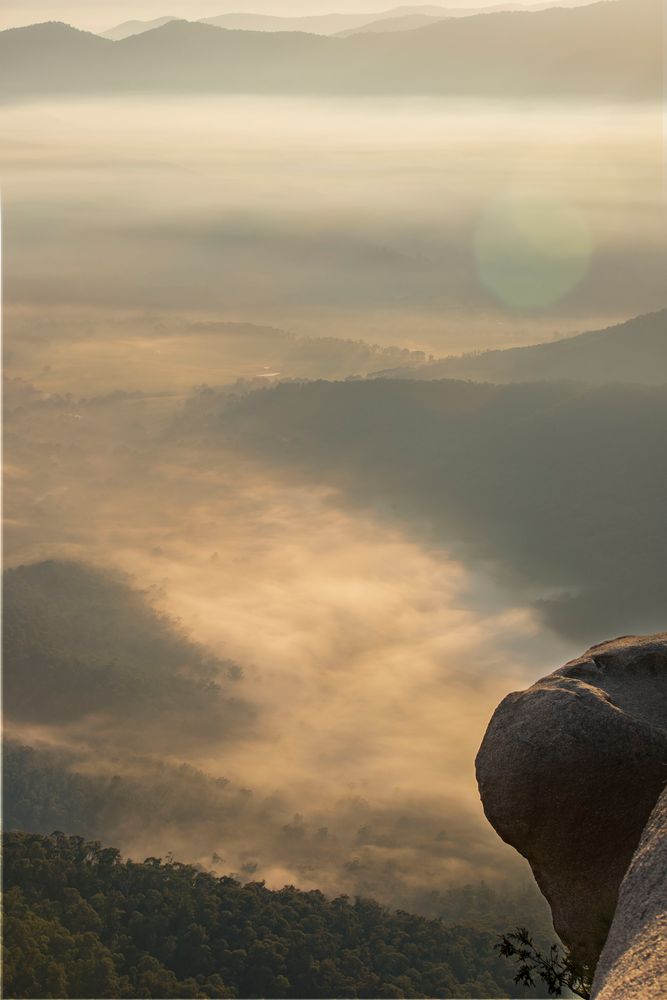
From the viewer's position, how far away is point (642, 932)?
14.8m

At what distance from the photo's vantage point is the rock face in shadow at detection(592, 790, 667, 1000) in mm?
13328

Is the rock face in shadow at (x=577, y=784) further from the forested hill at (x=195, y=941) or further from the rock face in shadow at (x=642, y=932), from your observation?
the forested hill at (x=195, y=941)

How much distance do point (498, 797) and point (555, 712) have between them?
214 cm

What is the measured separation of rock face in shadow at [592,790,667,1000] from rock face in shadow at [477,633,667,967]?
8.82 feet

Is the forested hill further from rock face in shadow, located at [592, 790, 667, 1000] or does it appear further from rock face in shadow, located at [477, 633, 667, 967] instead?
rock face in shadow, located at [592, 790, 667, 1000]

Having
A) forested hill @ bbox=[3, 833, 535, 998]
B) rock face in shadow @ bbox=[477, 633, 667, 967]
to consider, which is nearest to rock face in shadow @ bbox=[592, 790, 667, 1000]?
rock face in shadow @ bbox=[477, 633, 667, 967]

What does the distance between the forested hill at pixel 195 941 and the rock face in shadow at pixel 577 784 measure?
5736 cm

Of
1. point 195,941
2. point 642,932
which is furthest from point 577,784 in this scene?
point 195,941

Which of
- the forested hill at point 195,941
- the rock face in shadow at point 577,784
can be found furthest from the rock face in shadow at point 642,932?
the forested hill at point 195,941

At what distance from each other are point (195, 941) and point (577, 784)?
66590 millimetres

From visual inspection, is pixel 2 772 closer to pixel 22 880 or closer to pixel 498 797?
pixel 22 880

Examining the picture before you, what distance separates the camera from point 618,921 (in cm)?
1592

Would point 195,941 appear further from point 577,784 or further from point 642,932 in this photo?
point 642,932

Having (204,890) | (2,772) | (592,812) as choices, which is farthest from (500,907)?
(592,812)
